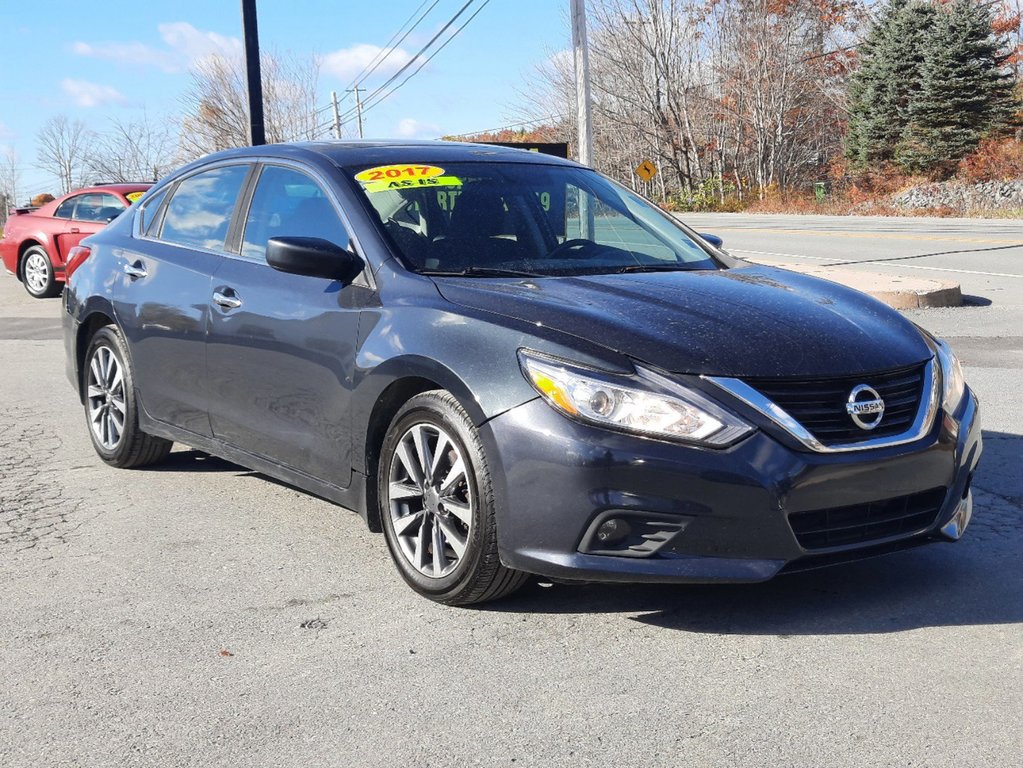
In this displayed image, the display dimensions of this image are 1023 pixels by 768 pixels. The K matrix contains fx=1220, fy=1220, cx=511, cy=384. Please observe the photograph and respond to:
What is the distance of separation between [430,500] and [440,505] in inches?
2.3

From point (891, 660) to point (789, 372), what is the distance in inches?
35.2

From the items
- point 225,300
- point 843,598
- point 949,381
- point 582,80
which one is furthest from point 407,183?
point 582,80

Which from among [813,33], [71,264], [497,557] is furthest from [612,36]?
[497,557]

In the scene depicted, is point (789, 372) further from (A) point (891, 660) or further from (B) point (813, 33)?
(B) point (813, 33)

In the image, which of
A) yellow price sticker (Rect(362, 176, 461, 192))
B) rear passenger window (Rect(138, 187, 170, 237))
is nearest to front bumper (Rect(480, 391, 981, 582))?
yellow price sticker (Rect(362, 176, 461, 192))

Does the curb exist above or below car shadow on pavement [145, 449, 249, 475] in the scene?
above

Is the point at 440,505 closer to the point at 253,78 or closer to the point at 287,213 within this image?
the point at 287,213

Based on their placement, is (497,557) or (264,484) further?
(264,484)

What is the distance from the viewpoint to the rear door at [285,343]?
179 inches

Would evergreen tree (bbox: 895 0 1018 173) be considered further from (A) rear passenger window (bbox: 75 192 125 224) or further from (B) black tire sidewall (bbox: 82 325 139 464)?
(B) black tire sidewall (bbox: 82 325 139 464)

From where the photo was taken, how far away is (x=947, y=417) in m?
4.02

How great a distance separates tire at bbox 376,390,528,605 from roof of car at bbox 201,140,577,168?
136 centimetres

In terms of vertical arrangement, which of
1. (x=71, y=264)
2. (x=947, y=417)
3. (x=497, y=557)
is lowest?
(x=497, y=557)

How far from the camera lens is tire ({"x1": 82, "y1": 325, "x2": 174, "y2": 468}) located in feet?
20.0
